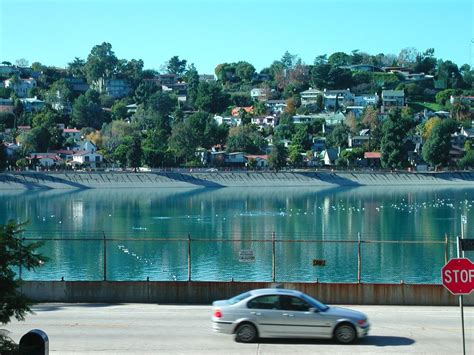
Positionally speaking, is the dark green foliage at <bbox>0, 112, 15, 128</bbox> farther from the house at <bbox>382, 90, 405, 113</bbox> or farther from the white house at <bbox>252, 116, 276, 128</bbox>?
the house at <bbox>382, 90, 405, 113</bbox>

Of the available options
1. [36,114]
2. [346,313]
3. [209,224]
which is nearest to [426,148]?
[209,224]

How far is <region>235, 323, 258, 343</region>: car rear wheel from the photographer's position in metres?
17.5

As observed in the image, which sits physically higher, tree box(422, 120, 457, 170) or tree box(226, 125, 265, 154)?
tree box(226, 125, 265, 154)

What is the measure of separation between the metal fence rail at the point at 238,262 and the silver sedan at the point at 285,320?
64.7ft

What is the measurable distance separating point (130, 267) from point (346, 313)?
29488 millimetres

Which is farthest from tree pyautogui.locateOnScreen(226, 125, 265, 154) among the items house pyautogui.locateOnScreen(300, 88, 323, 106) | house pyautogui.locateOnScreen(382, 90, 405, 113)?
house pyautogui.locateOnScreen(382, 90, 405, 113)

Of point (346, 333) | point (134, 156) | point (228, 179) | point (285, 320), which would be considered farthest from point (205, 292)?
point (134, 156)

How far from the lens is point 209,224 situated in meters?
68.2

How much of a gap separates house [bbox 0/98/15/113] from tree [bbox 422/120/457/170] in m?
86.8

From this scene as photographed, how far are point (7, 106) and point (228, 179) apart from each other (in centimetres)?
7672

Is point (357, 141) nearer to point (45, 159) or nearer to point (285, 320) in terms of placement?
point (45, 159)

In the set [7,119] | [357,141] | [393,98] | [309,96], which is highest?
[309,96]

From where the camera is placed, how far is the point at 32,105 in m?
184

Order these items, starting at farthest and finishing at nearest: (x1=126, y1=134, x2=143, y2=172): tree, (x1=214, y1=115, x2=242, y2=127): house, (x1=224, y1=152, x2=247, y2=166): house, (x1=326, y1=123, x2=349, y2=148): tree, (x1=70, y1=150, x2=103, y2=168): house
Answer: (x1=214, y1=115, x2=242, y2=127): house
(x1=326, y1=123, x2=349, y2=148): tree
(x1=70, y1=150, x2=103, y2=168): house
(x1=224, y1=152, x2=247, y2=166): house
(x1=126, y1=134, x2=143, y2=172): tree
